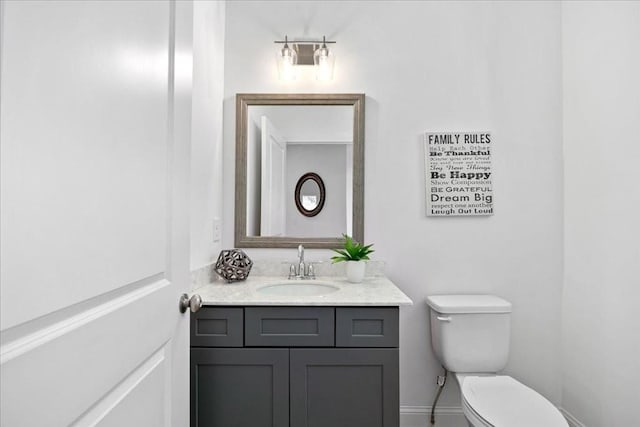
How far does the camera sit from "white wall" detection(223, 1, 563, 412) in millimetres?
2078

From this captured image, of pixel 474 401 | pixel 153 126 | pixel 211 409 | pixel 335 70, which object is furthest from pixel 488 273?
pixel 153 126

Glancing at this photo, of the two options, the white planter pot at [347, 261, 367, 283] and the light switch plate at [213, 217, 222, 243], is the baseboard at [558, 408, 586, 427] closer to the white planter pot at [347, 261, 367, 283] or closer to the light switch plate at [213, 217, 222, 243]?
the white planter pot at [347, 261, 367, 283]

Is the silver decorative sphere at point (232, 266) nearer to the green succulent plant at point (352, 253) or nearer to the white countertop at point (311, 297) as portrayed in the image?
the white countertop at point (311, 297)

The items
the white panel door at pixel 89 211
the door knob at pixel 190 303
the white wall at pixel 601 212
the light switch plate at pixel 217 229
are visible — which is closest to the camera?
the white panel door at pixel 89 211

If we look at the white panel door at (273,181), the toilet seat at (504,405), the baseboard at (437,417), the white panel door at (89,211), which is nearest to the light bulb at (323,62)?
the white panel door at (273,181)

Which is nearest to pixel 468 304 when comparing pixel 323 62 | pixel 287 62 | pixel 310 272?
pixel 310 272

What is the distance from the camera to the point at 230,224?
2.11 metres

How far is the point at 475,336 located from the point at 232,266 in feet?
3.98

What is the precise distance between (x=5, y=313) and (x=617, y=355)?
2.14 metres

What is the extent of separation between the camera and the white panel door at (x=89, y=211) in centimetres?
48

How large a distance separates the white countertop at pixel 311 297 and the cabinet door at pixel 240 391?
0.21 metres

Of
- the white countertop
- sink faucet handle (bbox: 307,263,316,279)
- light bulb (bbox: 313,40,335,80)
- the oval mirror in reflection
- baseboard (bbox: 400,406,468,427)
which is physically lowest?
baseboard (bbox: 400,406,468,427)

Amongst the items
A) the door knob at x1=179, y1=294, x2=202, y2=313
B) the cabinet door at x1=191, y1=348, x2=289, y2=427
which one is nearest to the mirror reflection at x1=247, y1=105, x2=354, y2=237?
the cabinet door at x1=191, y1=348, x2=289, y2=427

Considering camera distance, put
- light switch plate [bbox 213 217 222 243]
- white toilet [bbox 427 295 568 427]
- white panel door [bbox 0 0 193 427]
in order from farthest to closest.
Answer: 1. light switch plate [bbox 213 217 222 243]
2. white toilet [bbox 427 295 568 427]
3. white panel door [bbox 0 0 193 427]
